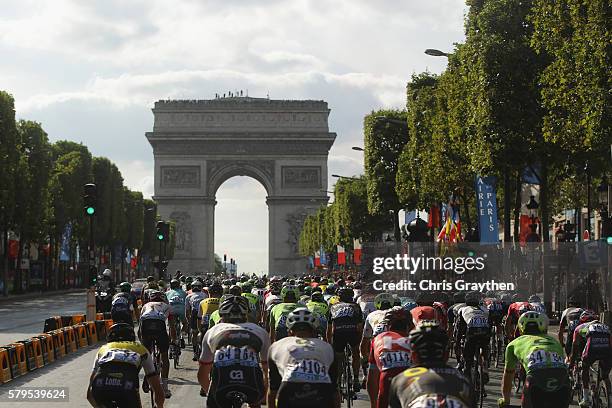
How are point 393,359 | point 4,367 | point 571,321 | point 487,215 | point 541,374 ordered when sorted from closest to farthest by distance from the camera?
point 541,374, point 393,359, point 571,321, point 4,367, point 487,215

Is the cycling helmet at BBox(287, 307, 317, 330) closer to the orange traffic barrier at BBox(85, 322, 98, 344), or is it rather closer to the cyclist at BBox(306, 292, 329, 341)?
the cyclist at BBox(306, 292, 329, 341)

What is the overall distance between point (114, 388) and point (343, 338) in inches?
307

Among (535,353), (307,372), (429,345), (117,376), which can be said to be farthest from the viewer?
(535,353)

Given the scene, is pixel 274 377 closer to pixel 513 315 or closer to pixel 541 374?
pixel 541 374

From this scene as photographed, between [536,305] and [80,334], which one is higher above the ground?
[536,305]

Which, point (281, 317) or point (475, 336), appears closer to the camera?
point (281, 317)

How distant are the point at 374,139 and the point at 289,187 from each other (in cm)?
7264

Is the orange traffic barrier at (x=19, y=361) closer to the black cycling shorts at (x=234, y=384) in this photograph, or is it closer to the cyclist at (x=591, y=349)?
the cyclist at (x=591, y=349)

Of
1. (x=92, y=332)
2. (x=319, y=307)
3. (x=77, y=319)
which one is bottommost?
(x=92, y=332)

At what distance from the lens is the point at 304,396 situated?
33.6 feet

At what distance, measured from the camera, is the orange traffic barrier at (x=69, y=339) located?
1169 inches

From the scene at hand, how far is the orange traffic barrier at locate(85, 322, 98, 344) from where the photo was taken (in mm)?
33312

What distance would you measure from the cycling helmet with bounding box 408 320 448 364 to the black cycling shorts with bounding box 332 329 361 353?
31.3ft

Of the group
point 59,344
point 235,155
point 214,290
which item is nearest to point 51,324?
point 59,344
